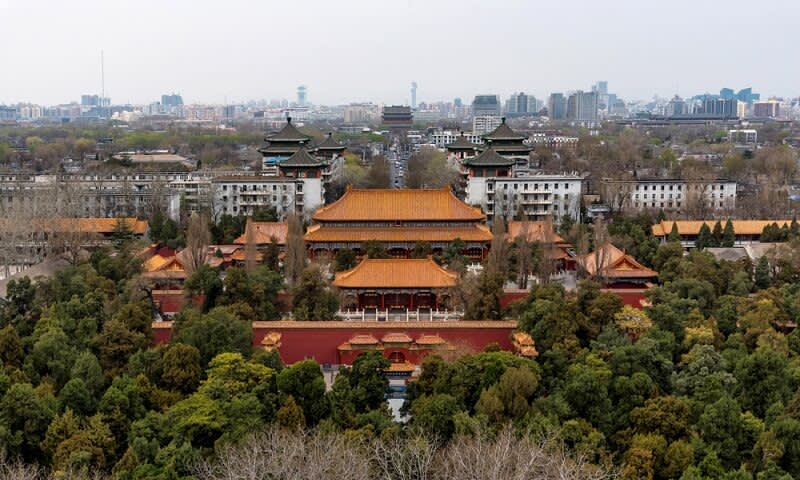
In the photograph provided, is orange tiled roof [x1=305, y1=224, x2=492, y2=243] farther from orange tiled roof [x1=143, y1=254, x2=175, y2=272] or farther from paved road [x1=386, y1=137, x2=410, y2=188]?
paved road [x1=386, y1=137, x2=410, y2=188]

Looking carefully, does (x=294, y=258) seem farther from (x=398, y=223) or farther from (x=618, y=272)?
(x=618, y=272)

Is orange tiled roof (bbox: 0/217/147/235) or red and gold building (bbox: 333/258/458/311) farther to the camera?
orange tiled roof (bbox: 0/217/147/235)

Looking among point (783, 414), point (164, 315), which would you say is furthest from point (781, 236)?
point (164, 315)

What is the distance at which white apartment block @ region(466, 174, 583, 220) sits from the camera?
3275cm

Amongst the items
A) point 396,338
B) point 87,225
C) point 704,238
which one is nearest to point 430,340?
point 396,338

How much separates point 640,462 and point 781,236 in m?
16.6

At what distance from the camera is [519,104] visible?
151750 millimetres

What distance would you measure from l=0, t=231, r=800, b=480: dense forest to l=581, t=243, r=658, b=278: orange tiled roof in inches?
120

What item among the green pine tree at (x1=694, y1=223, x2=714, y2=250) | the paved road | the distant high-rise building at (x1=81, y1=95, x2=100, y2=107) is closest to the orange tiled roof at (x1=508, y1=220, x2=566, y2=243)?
the green pine tree at (x1=694, y1=223, x2=714, y2=250)

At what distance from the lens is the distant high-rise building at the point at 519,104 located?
494 ft

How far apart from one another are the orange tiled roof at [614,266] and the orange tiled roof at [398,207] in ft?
12.9

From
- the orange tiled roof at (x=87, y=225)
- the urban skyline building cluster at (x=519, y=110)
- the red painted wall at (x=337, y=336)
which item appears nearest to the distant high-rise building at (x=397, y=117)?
the urban skyline building cluster at (x=519, y=110)

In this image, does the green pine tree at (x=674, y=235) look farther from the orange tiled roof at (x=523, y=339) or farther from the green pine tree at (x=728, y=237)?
the orange tiled roof at (x=523, y=339)

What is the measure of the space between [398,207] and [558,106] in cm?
12410
